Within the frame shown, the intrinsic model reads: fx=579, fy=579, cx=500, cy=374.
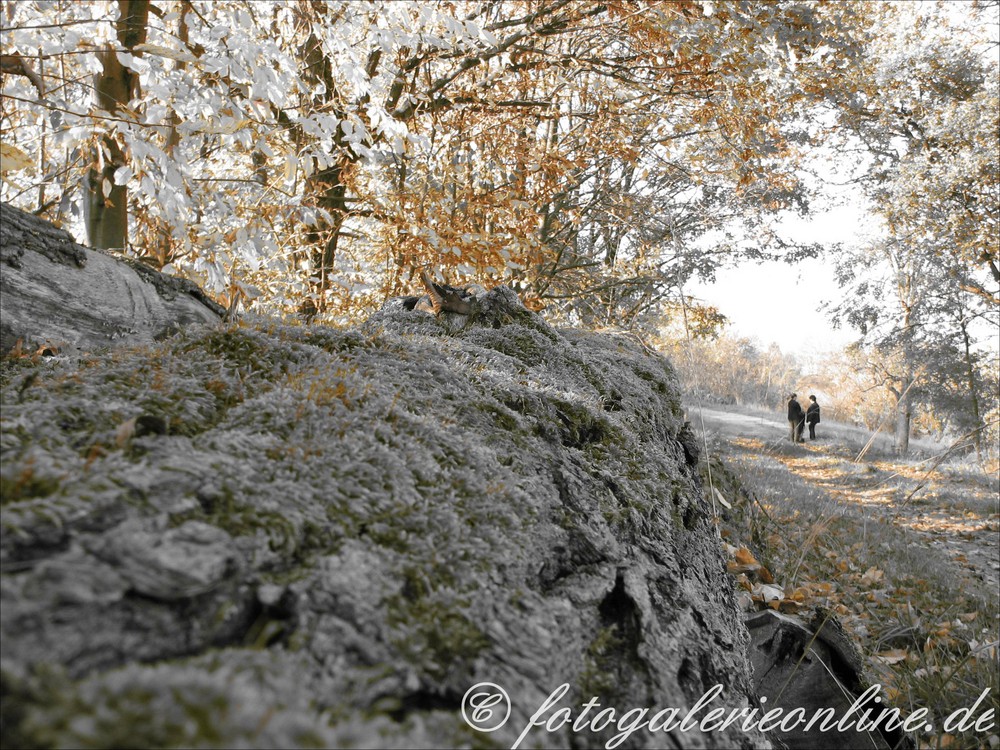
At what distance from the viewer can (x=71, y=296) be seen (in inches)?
89.0

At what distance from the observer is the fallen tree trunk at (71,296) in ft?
6.73

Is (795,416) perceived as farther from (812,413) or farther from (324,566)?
(324,566)

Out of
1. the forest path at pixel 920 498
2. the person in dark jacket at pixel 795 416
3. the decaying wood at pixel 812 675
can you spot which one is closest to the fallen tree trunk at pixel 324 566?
the decaying wood at pixel 812 675

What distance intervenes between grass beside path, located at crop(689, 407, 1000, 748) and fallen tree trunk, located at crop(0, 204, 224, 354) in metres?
2.59

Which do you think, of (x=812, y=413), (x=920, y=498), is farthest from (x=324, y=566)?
(x=812, y=413)

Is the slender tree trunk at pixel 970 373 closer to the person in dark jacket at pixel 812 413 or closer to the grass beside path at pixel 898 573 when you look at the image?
the person in dark jacket at pixel 812 413

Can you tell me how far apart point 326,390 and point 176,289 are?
179 centimetres

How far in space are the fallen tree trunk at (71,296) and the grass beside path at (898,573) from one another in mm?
2592

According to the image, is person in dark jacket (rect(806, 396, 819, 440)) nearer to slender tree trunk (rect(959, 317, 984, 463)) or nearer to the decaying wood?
slender tree trunk (rect(959, 317, 984, 463))

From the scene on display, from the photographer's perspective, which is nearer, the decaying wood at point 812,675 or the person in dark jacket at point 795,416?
the decaying wood at point 812,675

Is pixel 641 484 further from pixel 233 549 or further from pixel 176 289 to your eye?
pixel 176 289

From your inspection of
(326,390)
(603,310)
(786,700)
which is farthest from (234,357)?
(603,310)

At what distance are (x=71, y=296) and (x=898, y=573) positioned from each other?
7.62 metres

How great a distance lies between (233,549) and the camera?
3.08 feet
